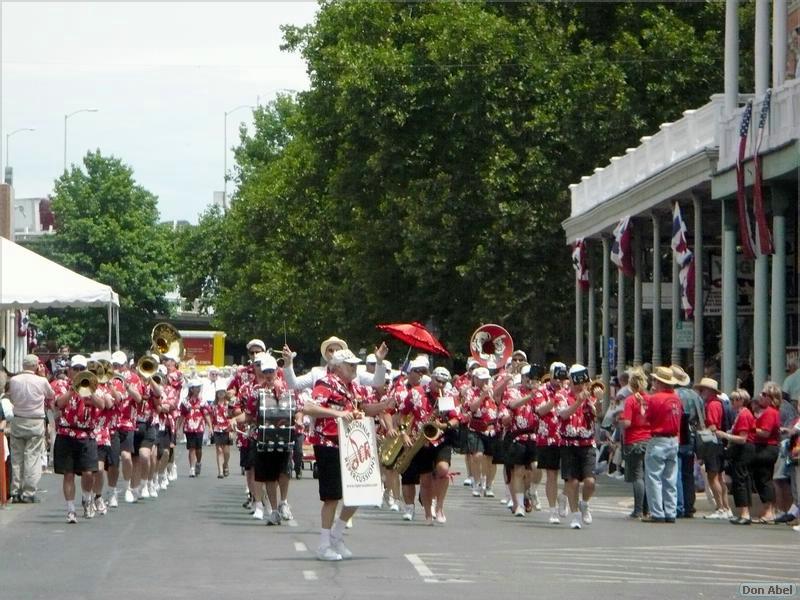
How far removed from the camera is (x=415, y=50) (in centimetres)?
5084

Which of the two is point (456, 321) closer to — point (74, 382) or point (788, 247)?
point (788, 247)

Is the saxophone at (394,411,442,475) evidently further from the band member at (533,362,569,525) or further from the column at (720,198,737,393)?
the column at (720,198,737,393)

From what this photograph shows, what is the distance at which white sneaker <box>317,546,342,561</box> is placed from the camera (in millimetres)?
16889

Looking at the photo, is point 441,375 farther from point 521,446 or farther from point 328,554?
point 328,554

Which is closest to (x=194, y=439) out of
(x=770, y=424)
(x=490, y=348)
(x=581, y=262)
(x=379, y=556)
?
(x=490, y=348)

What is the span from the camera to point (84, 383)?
21.8 m

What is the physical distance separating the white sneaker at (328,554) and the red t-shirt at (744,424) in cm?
817

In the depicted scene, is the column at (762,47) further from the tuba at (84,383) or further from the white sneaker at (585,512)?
the tuba at (84,383)

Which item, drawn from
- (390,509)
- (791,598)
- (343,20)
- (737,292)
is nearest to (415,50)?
(343,20)

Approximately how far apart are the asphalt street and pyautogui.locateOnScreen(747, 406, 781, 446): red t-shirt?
3.62 feet

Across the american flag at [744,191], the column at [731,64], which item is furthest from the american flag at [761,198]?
the column at [731,64]

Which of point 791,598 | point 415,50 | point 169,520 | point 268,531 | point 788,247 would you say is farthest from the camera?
point 415,50

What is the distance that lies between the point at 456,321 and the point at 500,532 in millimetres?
30675

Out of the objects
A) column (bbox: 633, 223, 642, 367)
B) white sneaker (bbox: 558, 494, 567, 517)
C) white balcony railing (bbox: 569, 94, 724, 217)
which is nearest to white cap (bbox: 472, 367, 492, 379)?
white sneaker (bbox: 558, 494, 567, 517)
